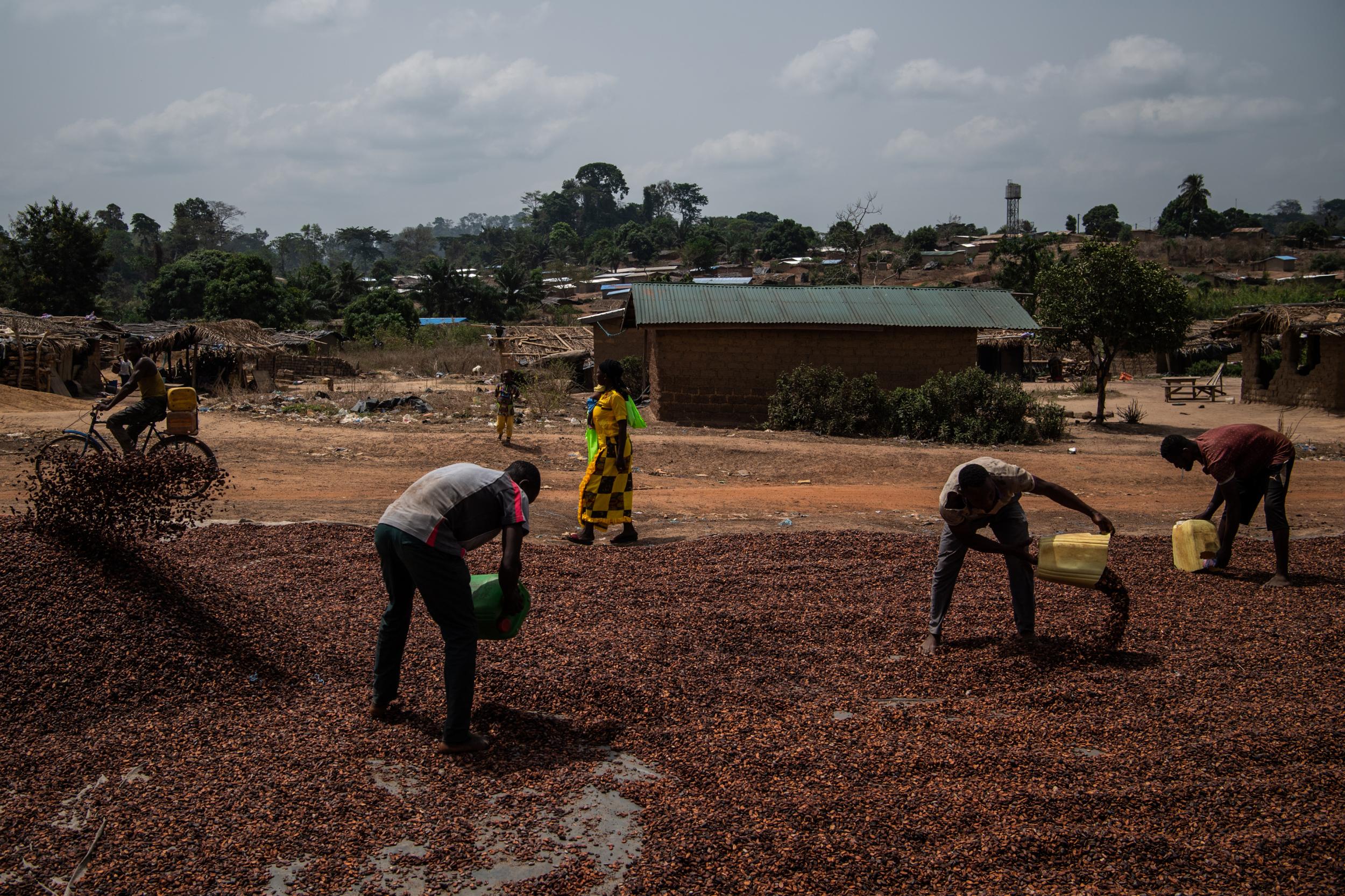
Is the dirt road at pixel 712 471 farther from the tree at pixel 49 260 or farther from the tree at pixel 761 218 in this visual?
the tree at pixel 761 218

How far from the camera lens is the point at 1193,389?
87.0 ft

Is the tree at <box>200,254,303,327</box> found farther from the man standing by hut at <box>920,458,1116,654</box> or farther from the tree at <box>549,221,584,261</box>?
the tree at <box>549,221,584,261</box>

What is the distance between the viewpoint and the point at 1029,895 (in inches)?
128

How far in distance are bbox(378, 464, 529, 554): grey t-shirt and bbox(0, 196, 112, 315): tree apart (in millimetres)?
41468

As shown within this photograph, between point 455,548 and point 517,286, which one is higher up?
point 517,286

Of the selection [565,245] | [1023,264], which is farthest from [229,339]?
[565,245]

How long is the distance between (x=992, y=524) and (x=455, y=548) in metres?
3.14

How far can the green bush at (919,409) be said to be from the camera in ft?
58.4

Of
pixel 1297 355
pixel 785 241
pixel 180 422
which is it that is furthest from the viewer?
pixel 785 241

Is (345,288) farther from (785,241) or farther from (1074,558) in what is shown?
(1074,558)

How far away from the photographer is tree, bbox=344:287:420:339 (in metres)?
42.8

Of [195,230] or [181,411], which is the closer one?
[181,411]

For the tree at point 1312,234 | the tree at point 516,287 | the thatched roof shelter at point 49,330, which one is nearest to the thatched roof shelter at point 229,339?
the thatched roof shelter at point 49,330

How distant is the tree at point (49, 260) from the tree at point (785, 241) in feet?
174
